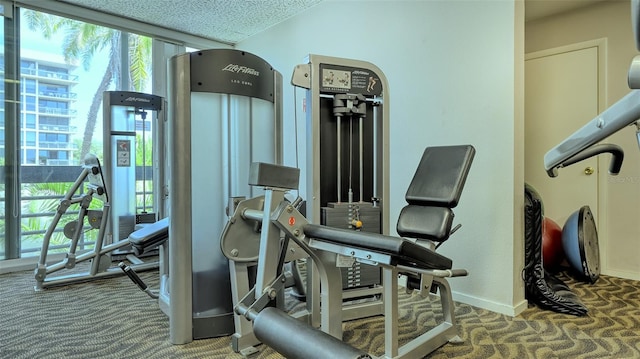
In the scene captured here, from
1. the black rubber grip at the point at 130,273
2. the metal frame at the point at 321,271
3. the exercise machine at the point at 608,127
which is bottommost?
the black rubber grip at the point at 130,273

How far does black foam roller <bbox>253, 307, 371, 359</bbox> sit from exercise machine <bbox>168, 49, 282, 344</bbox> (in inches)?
28.2

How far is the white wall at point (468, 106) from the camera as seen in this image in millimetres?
2508

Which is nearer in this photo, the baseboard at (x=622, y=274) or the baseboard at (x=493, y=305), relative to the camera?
the baseboard at (x=493, y=305)

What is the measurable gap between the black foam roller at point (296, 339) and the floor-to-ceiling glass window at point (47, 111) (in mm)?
3389

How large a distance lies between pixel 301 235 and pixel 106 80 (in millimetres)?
3787

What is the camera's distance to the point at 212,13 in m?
4.12

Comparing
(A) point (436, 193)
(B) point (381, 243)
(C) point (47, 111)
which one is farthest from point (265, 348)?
(C) point (47, 111)

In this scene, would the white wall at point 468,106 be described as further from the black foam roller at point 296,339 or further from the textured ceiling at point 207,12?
the black foam roller at point 296,339

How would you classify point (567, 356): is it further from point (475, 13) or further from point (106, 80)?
point (106, 80)

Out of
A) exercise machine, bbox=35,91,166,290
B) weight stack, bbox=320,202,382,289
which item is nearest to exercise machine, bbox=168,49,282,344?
weight stack, bbox=320,202,382,289

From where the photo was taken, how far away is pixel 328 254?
5.25 feet

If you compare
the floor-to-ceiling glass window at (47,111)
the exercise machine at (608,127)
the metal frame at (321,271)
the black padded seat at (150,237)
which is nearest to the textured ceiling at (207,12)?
the floor-to-ceiling glass window at (47,111)

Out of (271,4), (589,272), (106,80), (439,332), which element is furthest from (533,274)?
(106,80)

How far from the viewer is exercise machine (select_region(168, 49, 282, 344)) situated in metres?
2.04
